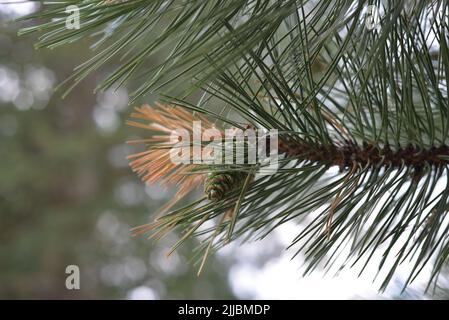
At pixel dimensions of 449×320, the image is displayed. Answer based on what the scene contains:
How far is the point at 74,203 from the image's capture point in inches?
182

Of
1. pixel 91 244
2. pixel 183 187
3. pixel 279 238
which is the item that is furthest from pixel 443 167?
pixel 279 238

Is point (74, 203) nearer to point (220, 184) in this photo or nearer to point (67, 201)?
point (67, 201)

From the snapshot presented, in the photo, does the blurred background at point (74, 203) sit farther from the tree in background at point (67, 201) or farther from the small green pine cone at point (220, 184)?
the small green pine cone at point (220, 184)

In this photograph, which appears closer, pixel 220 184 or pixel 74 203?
pixel 220 184

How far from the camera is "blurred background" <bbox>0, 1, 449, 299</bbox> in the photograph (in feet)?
14.1

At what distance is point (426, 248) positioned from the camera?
703 mm

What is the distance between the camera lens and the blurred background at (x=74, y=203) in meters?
4.29

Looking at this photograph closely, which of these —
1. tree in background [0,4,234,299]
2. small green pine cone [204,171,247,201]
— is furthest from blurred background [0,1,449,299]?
small green pine cone [204,171,247,201]

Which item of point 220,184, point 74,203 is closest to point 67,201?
point 74,203

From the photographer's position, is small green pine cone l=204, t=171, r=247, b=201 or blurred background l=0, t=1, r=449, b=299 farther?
blurred background l=0, t=1, r=449, b=299

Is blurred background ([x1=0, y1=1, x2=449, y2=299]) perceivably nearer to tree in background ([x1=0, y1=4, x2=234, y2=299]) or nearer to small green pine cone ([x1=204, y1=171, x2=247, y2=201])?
tree in background ([x1=0, y1=4, x2=234, y2=299])

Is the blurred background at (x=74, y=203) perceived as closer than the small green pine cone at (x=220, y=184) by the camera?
No

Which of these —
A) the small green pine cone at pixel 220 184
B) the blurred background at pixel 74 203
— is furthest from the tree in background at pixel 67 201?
the small green pine cone at pixel 220 184
